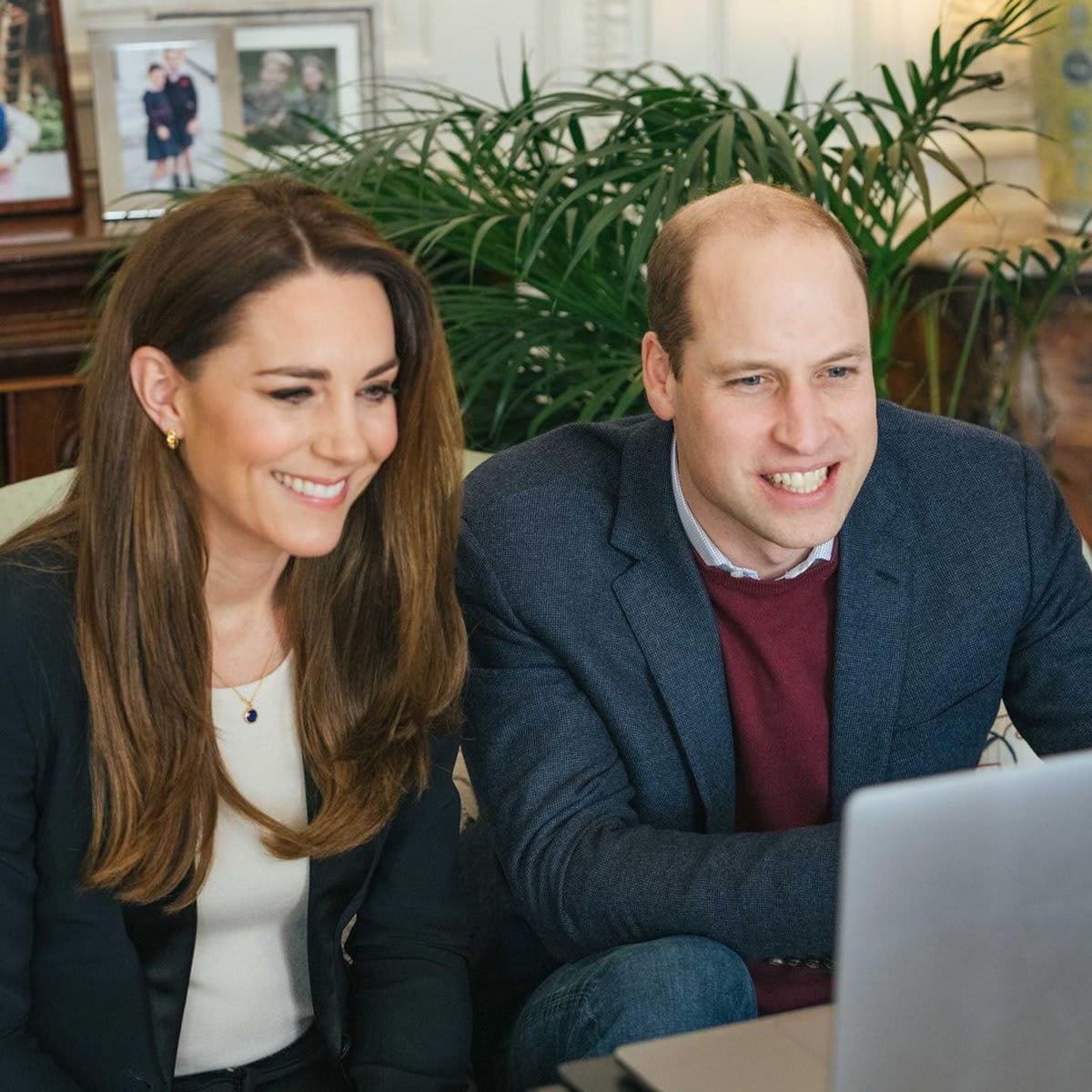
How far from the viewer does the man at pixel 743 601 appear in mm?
1726

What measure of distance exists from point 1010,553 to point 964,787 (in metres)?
1.02

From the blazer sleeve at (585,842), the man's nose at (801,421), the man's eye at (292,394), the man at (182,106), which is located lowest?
Answer: the blazer sleeve at (585,842)

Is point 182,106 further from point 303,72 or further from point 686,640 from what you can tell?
point 686,640

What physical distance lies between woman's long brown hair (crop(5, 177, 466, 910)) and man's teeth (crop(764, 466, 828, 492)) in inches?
12.4

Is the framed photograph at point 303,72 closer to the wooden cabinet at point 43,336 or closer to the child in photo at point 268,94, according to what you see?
the child in photo at point 268,94

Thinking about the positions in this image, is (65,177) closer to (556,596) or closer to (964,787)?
(556,596)

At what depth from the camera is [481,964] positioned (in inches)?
76.5

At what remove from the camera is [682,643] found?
71.1 inches

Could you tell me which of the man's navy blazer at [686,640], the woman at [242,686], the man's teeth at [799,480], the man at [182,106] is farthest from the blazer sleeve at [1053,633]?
the man at [182,106]

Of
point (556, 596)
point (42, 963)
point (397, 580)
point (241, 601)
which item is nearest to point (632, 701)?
point (556, 596)

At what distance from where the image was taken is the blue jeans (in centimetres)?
153

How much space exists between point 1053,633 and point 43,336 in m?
1.72

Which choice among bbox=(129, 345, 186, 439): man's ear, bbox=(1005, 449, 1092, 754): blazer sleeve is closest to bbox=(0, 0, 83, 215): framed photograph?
bbox=(129, 345, 186, 439): man's ear

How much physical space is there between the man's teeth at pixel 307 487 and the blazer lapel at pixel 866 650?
1.77 ft
